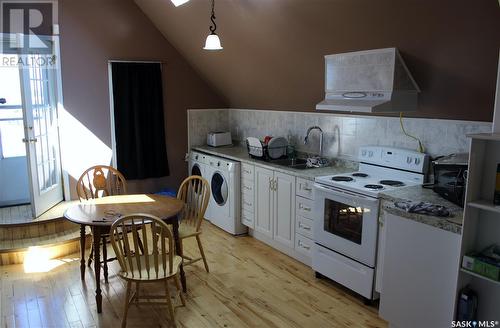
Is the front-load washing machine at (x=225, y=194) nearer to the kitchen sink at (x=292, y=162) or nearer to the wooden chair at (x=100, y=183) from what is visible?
the kitchen sink at (x=292, y=162)

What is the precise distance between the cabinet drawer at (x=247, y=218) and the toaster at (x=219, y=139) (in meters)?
1.16

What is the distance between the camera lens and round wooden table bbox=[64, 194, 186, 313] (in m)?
2.96

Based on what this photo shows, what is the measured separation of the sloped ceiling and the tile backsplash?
11 centimetres

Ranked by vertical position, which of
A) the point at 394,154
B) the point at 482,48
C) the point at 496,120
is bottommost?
the point at 394,154

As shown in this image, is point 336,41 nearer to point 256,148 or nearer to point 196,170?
point 256,148

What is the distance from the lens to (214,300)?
3.21 metres

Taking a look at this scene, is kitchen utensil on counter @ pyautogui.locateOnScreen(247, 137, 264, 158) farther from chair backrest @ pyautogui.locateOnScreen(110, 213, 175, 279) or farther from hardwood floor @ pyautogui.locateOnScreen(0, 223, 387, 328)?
chair backrest @ pyautogui.locateOnScreen(110, 213, 175, 279)

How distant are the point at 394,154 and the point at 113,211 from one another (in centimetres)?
234

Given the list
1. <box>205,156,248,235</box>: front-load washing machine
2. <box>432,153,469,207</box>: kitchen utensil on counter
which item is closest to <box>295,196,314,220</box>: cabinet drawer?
<box>205,156,248,235</box>: front-load washing machine

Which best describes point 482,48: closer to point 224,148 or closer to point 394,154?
point 394,154

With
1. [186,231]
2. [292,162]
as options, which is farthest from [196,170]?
[186,231]

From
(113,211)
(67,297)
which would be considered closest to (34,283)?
(67,297)

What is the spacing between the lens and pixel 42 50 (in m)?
4.48

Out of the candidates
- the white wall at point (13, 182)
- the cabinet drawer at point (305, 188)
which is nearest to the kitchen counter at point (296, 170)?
the cabinet drawer at point (305, 188)
